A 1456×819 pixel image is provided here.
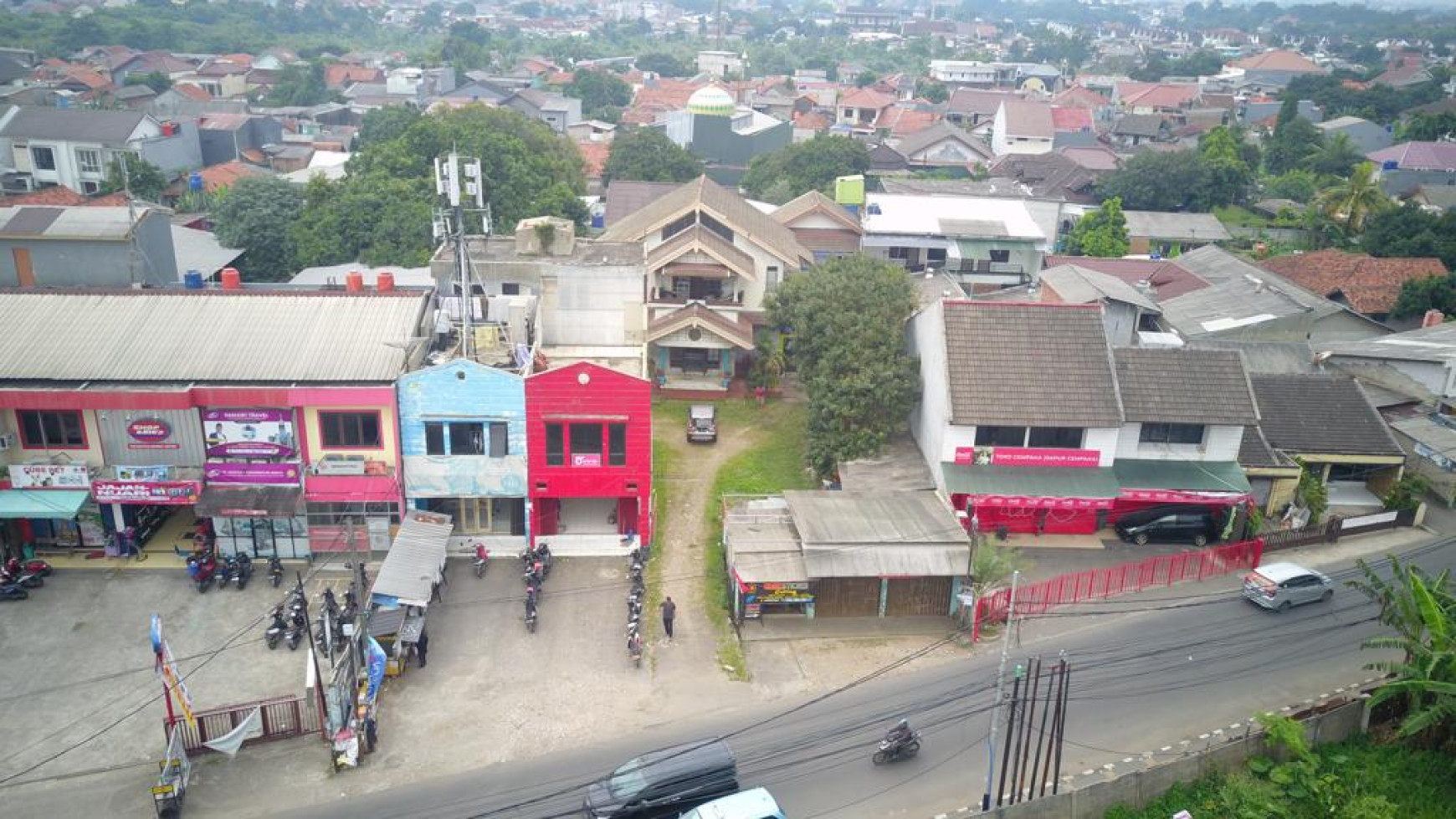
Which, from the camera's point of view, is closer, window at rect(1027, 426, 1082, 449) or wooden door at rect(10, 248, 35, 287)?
window at rect(1027, 426, 1082, 449)

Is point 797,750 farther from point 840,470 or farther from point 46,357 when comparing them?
point 46,357

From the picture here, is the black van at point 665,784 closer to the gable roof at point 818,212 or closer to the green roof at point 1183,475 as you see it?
the green roof at point 1183,475

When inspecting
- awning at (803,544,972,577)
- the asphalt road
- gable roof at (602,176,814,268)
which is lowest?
the asphalt road

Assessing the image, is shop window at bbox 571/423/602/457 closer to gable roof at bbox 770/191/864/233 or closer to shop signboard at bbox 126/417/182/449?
shop signboard at bbox 126/417/182/449

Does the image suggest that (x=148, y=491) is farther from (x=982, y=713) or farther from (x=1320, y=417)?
(x=1320, y=417)

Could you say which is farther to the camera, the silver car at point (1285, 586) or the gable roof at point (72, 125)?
the gable roof at point (72, 125)

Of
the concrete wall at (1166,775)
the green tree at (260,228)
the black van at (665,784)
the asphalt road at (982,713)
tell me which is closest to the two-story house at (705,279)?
the green tree at (260,228)

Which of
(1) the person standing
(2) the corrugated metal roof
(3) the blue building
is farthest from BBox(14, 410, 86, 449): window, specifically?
(1) the person standing
